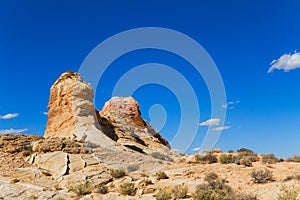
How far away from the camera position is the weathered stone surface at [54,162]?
58.8 feet

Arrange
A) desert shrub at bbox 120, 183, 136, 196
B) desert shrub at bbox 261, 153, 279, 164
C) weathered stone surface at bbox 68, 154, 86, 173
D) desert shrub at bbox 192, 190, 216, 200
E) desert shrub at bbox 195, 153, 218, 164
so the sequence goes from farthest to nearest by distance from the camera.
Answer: desert shrub at bbox 195, 153, 218, 164 → desert shrub at bbox 261, 153, 279, 164 → weathered stone surface at bbox 68, 154, 86, 173 → desert shrub at bbox 120, 183, 136, 196 → desert shrub at bbox 192, 190, 216, 200

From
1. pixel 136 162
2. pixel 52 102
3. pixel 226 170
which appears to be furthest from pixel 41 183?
pixel 52 102

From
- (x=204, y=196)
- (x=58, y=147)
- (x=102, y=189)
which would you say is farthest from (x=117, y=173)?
(x=204, y=196)

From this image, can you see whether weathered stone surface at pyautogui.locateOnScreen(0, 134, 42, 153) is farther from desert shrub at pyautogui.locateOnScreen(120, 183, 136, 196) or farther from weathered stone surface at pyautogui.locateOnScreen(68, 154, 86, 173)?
desert shrub at pyautogui.locateOnScreen(120, 183, 136, 196)

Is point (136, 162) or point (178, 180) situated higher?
point (136, 162)

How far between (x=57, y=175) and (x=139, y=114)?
22.2 m

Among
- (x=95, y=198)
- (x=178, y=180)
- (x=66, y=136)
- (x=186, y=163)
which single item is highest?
(x=66, y=136)

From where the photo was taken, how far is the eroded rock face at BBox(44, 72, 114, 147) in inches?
971

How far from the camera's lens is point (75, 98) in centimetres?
2681

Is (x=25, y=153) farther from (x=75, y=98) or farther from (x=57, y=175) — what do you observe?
(x=75, y=98)

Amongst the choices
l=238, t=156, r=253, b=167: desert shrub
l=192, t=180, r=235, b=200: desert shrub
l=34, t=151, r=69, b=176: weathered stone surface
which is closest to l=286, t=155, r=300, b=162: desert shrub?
l=238, t=156, r=253, b=167: desert shrub

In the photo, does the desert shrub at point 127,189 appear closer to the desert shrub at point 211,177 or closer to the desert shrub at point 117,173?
the desert shrub at point 117,173

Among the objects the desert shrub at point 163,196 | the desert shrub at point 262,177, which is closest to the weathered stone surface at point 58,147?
the desert shrub at point 163,196

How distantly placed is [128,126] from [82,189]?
66.3 feet
